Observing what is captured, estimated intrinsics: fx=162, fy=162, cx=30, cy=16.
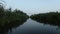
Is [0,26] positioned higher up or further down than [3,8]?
further down

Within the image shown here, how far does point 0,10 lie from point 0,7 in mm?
460

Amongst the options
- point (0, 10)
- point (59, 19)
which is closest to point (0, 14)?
point (0, 10)

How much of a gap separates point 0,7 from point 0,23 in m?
5.90

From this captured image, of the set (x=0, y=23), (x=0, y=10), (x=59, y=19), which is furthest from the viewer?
(x=59, y=19)

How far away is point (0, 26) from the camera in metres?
15.6

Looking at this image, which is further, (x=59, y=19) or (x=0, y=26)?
(x=59, y=19)

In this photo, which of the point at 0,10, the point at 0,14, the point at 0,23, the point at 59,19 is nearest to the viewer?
the point at 0,23

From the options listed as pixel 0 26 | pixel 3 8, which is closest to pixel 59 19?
pixel 3 8

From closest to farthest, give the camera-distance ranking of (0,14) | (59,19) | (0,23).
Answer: (0,23) → (0,14) → (59,19)

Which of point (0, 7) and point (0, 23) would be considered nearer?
point (0, 23)

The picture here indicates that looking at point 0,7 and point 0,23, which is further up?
point 0,7

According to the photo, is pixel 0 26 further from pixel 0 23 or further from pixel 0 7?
pixel 0 7

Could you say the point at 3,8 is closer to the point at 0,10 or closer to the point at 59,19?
the point at 0,10

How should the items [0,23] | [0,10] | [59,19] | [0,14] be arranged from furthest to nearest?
[59,19], [0,10], [0,14], [0,23]
